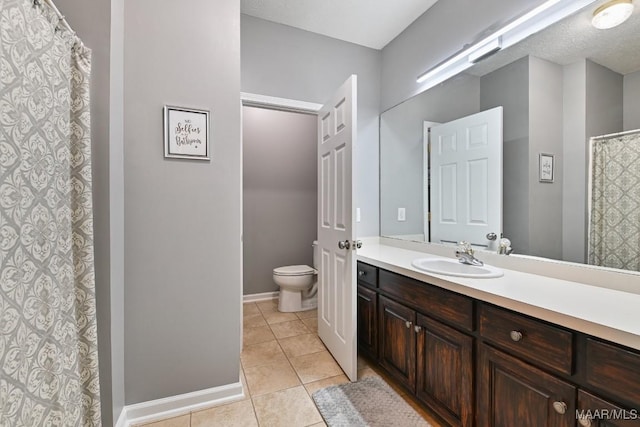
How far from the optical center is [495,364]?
117 cm

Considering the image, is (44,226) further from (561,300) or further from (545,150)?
(545,150)

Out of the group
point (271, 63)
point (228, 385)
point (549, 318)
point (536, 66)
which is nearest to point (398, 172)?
point (536, 66)

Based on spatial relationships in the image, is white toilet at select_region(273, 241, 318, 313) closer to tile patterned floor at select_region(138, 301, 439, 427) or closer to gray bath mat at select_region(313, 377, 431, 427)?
tile patterned floor at select_region(138, 301, 439, 427)

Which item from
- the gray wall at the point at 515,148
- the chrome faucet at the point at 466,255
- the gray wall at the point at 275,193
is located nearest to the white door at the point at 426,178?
the chrome faucet at the point at 466,255

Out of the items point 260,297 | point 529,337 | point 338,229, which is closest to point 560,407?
point 529,337

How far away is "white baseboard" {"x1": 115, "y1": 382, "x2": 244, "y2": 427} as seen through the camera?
1.55m

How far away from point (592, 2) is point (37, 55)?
2.19 metres

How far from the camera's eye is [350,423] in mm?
1513

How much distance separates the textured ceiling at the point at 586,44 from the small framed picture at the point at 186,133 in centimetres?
184

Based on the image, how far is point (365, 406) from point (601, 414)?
109 centimetres

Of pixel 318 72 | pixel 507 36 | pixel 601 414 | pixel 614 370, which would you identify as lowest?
pixel 601 414

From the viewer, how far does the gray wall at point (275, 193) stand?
139 inches

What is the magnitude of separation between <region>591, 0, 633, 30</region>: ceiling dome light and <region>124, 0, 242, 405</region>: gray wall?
71.2 inches

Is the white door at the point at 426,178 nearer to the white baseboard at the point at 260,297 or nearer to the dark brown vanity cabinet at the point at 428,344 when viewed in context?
the dark brown vanity cabinet at the point at 428,344
